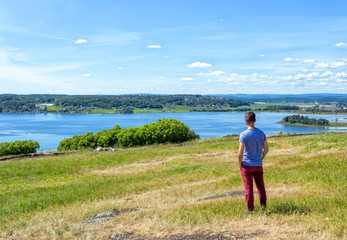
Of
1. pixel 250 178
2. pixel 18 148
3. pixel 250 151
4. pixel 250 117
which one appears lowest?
pixel 18 148

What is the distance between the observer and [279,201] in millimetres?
8727

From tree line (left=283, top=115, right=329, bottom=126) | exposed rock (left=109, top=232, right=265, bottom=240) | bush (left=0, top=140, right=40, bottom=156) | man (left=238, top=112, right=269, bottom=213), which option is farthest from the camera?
tree line (left=283, top=115, right=329, bottom=126)

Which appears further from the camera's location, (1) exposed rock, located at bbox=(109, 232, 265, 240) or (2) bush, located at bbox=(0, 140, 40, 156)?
(2) bush, located at bbox=(0, 140, 40, 156)

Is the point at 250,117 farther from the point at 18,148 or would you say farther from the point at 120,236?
the point at 18,148

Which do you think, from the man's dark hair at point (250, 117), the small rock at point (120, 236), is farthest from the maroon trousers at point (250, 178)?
the small rock at point (120, 236)

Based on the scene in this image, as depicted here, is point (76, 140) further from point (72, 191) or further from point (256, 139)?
point (256, 139)

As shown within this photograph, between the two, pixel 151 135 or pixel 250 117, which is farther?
pixel 151 135

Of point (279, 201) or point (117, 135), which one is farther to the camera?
point (117, 135)

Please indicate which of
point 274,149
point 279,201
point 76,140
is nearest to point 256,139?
point 279,201

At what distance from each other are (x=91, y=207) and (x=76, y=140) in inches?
1674

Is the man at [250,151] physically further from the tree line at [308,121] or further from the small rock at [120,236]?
the tree line at [308,121]

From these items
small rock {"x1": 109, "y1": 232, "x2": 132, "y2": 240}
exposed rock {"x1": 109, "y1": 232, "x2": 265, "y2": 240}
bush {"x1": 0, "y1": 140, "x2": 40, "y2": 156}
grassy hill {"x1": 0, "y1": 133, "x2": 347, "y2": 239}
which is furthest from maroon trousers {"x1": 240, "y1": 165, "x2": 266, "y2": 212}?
bush {"x1": 0, "y1": 140, "x2": 40, "y2": 156}

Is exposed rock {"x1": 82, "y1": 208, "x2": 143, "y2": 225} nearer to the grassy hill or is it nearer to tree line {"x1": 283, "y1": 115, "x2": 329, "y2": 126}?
the grassy hill

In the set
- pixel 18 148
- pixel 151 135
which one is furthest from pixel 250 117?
pixel 18 148
